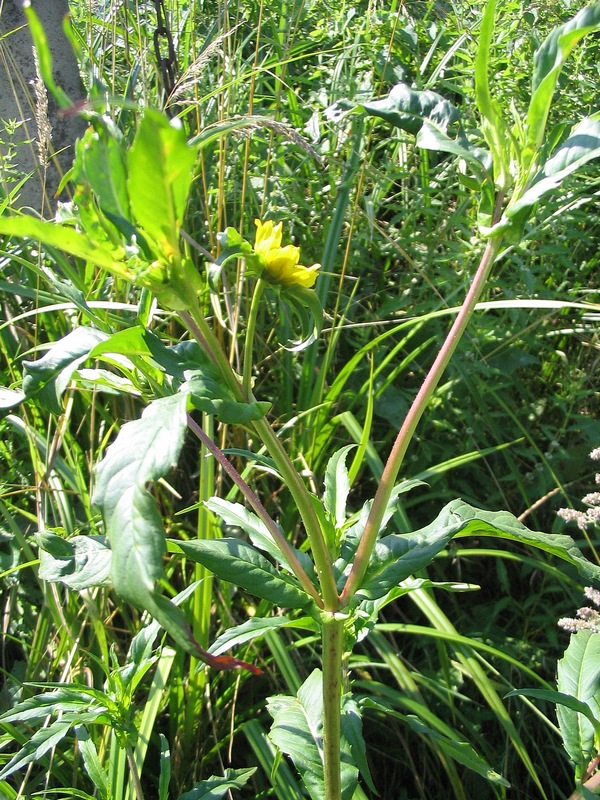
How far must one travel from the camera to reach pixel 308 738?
34.2 inches

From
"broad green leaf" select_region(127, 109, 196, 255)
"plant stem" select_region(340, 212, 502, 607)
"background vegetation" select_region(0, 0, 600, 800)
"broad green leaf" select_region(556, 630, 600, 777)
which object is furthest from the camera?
"background vegetation" select_region(0, 0, 600, 800)

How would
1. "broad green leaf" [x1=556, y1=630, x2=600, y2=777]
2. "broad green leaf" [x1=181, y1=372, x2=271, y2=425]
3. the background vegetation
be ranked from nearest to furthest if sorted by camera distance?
1. "broad green leaf" [x1=181, y1=372, x2=271, y2=425]
2. "broad green leaf" [x1=556, y1=630, x2=600, y2=777]
3. the background vegetation

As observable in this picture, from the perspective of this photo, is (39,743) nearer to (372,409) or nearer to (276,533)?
(276,533)

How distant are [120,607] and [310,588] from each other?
79cm

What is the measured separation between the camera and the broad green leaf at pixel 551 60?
0.56 metres

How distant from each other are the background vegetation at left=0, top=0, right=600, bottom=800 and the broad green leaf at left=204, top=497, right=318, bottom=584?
45 cm

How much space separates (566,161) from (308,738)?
2.18ft

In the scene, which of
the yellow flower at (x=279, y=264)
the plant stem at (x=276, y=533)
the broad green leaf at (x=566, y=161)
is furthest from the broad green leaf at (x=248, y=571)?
the broad green leaf at (x=566, y=161)

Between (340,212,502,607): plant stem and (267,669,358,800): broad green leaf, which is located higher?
(340,212,502,607): plant stem

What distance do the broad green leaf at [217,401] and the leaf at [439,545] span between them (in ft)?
0.75

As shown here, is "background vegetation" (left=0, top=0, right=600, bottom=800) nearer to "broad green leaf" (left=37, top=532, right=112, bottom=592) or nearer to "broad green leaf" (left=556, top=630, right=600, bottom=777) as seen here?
"broad green leaf" (left=556, top=630, right=600, bottom=777)

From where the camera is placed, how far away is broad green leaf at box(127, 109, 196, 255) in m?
0.42

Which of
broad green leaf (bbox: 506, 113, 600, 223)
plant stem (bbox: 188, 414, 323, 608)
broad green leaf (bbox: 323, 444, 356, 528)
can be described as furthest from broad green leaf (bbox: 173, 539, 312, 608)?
broad green leaf (bbox: 506, 113, 600, 223)

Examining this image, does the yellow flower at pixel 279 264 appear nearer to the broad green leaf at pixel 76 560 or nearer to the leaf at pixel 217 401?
the leaf at pixel 217 401
